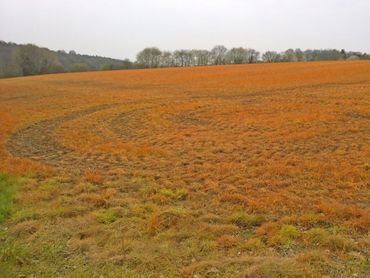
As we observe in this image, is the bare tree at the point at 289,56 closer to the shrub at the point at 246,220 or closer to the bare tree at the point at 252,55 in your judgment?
the bare tree at the point at 252,55

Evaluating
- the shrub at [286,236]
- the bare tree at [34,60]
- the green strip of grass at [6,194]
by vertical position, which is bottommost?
the green strip of grass at [6,194]

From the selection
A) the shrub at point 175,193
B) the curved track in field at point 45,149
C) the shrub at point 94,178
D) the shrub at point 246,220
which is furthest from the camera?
the curved track in field at point 45,149

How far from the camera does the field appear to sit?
207 inches

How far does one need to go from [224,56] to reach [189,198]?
114 metres

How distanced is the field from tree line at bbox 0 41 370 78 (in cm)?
7799

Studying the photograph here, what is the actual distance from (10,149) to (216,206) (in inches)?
366

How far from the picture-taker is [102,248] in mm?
5668

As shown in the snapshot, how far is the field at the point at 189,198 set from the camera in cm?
525

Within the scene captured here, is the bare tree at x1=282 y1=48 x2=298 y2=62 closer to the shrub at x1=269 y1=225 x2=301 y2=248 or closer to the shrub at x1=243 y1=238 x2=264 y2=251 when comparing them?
the shrub at x1=269 y1=225 x2=301 y2=248

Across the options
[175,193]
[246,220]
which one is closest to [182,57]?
[175,193]

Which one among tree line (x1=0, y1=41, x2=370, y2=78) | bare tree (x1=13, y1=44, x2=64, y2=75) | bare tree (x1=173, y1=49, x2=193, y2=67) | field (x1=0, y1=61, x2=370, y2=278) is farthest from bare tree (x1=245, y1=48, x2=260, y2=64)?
field (x1=0, y1=61, x2=370, y2=278)

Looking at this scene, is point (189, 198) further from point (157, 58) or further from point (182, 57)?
point (182, 57)

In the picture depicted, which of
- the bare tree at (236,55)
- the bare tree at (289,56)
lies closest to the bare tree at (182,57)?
the bare tree at (236,55)

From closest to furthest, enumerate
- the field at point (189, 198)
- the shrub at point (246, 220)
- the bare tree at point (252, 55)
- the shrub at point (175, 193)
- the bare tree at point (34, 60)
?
the field at point (189, 198), the shrub at point (246, 220), the shrub at point (175, 193), the bare tree at point (34, 60), the bare tree at point (252, 55)
